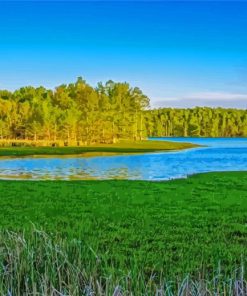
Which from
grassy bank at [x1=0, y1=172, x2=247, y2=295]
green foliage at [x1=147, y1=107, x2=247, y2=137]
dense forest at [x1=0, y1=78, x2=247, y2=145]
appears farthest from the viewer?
green foliage at [x1=147, y1=107, x2=247, y2=137]

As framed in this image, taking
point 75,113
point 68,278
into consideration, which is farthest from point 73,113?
point 68,278

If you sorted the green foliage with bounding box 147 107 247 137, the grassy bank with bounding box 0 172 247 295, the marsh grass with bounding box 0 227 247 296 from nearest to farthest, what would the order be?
1. the marsh grass with bounding box 0 227 247 296
2. the grassy bank with bounding box 0 172 247 295
3. the green foliage with bounding box 147 107 247 137

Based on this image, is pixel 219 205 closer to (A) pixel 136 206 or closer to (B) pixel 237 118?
(A) pixel 136 206

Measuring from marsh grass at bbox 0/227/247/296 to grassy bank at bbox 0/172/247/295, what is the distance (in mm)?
11

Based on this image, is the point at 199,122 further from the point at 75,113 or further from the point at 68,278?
the point at 68,278

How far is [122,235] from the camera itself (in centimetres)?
957

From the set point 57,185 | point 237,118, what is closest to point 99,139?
point 57,185

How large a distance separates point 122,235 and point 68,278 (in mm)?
5001

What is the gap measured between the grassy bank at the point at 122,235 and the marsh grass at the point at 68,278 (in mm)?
11

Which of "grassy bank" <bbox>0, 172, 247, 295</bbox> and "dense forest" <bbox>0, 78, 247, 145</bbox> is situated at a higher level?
"dense forest" <bbox>0, 78, 247, 145</bbox>

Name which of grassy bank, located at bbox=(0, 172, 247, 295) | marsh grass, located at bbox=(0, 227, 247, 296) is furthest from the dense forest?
marsh grass, located at bbox=(0, 227, 247, 296)

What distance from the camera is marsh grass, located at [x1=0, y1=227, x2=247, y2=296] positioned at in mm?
4270

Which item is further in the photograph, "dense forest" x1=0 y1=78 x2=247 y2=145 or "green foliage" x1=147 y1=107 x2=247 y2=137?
"green foliage" x1=147 y1=107 x2=247 y2=137

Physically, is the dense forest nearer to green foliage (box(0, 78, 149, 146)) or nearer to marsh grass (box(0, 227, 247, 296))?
green foliage (box(0, 78, 149, 146))
